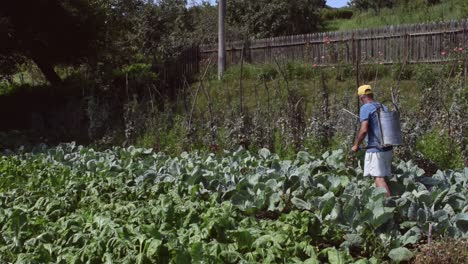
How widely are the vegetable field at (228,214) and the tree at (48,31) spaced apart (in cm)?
1031

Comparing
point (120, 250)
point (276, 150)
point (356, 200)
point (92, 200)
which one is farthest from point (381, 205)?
point (276, 150)

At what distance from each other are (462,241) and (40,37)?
1543 centimetres

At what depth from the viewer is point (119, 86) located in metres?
18.5

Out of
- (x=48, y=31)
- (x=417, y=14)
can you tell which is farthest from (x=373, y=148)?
(x=417, y=14)

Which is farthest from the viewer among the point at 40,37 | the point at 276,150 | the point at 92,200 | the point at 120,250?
the point at 40,37

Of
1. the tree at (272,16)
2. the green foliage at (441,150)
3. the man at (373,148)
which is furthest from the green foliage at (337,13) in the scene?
the man at (373,148)

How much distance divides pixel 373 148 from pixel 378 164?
0.27 meters

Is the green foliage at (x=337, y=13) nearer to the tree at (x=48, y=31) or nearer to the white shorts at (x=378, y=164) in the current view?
the tree at (x=48, y=31)

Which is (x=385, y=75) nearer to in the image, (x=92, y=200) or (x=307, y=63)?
(x=307, y=63)

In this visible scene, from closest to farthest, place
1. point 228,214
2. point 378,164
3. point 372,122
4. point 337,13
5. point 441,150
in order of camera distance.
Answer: point 228,214
point 378,164
point 372,122
point 441,150
point 337,13

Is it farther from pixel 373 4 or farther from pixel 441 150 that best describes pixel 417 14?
pixel 441 150

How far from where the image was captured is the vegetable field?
16.1ft


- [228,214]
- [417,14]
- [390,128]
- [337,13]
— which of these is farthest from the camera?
[337,13]

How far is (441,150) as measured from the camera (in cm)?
927
